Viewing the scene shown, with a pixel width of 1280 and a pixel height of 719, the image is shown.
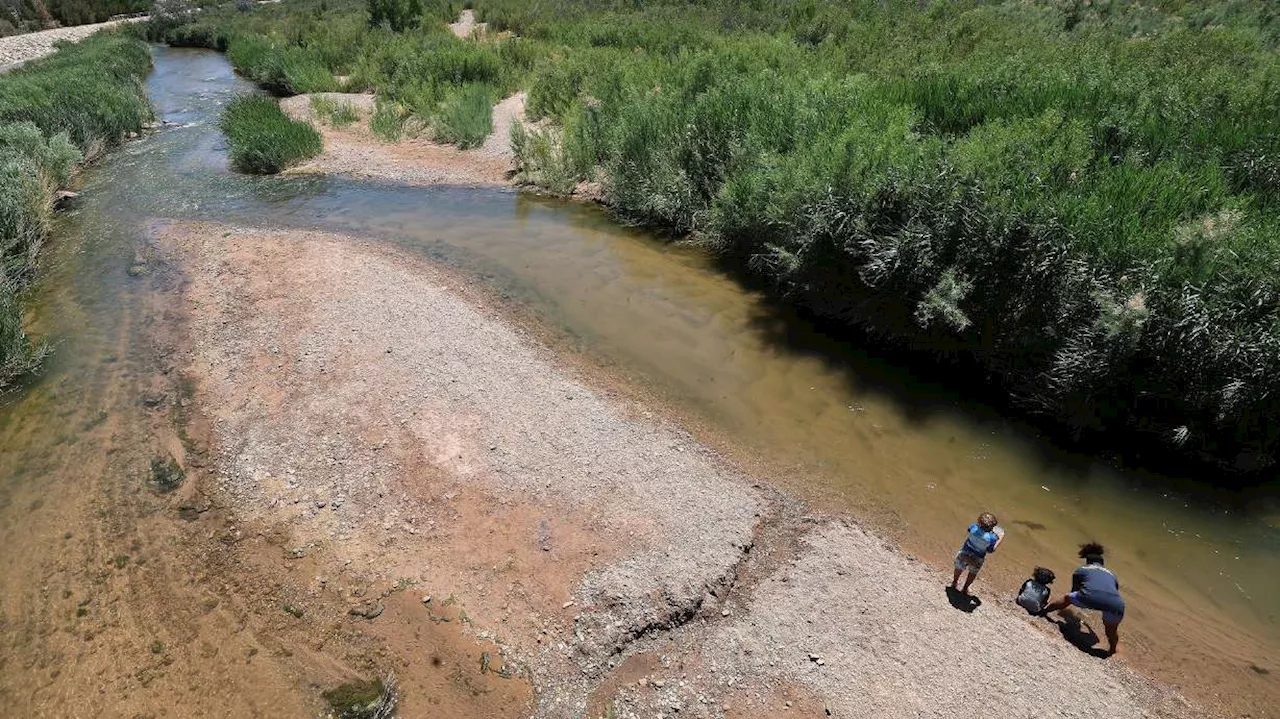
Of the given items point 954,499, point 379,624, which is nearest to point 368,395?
point 379,624

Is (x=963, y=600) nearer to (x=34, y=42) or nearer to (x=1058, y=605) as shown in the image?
(x=1058, y=605)

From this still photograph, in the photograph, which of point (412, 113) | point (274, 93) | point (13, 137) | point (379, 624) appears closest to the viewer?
point (379, 624)

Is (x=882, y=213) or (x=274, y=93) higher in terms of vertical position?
(x=882, y=213)

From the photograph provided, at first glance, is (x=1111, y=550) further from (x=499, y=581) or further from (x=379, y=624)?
(x=379, y=624)

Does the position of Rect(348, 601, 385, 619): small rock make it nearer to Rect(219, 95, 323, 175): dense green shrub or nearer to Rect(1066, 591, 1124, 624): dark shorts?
Rect(1066, 591, 1124, 624): dark shorts

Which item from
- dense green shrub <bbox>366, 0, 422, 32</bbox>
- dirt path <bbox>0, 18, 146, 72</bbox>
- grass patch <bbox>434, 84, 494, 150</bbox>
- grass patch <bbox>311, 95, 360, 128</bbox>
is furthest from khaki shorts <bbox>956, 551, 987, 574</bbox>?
dirt path <bbox>0, 18, 146, 72</bbox>

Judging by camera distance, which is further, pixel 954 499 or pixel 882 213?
pixel 882 213
